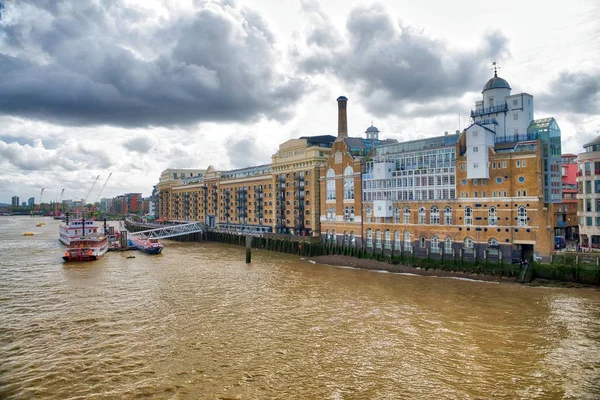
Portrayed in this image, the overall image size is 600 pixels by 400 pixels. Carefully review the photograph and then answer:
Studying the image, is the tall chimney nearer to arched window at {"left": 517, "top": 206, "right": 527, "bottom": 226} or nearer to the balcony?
the balcony

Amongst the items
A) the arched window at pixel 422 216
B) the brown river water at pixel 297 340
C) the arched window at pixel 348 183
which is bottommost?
the brown river water at pixel 297 340

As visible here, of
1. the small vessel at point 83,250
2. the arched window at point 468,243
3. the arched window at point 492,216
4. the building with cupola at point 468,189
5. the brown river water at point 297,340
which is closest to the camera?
the brown river water at point 297,340

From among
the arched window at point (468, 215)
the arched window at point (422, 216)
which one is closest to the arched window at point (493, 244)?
the arched window at point (468, 215)

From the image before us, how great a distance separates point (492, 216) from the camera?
48469mm

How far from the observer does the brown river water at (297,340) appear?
67.1 ft

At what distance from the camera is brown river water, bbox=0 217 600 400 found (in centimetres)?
2045

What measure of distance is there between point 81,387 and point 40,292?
24335mm

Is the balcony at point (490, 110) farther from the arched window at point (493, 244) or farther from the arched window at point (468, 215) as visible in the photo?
the arched window at point (493, 244)

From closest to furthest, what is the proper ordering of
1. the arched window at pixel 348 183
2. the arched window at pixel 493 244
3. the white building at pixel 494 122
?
the arched window at pixel 493 244, the white building at pixel 494 122, the arched window at pixel 348 183

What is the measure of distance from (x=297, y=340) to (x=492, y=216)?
105 feet

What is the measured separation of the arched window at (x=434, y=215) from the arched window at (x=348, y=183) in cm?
1418

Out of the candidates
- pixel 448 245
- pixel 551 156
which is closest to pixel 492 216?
pixel 448 245

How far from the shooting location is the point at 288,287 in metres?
42.1

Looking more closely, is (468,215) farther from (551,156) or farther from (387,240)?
(387,240)
